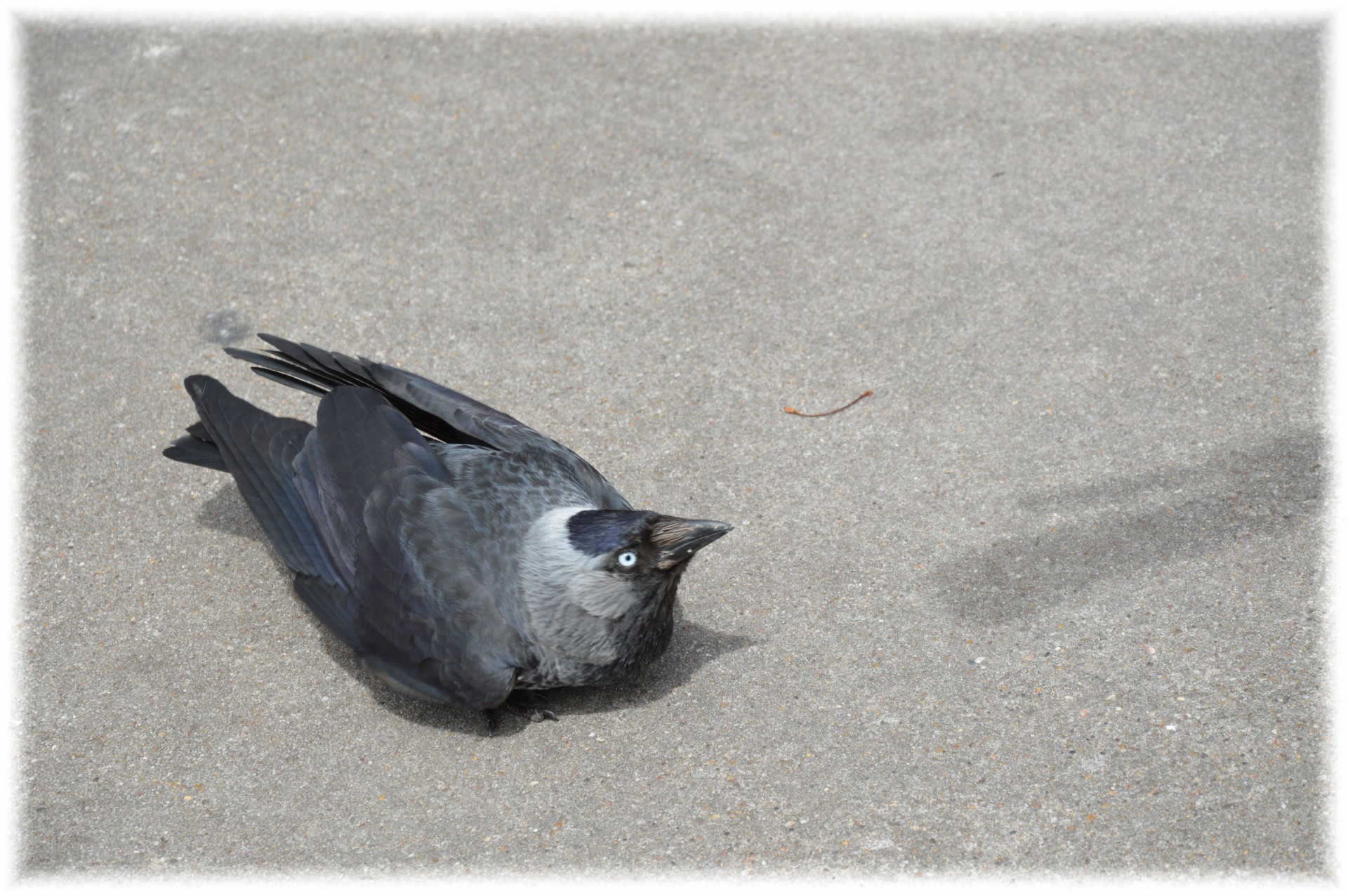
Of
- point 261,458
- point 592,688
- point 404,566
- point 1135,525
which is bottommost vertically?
point 1135,525

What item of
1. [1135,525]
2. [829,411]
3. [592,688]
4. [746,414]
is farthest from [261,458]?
[1135,525]

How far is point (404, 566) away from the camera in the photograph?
14.3 ft

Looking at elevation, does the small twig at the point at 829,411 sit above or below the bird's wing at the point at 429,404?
below

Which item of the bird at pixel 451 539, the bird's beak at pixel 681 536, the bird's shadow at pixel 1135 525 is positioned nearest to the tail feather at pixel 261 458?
the bird at pixel 451 539

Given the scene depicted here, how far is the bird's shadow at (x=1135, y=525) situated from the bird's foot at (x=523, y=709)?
153cm

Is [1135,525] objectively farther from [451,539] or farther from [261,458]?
[261,458]

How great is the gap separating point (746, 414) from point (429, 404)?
1431 mm

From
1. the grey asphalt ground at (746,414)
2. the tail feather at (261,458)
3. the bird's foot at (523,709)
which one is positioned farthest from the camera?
the tail feather at (261,458)

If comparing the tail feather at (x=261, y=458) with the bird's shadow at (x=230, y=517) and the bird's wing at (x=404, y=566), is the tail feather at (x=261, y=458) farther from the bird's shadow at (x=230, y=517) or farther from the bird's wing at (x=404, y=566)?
the bird's shadow at (x=230, y=517)

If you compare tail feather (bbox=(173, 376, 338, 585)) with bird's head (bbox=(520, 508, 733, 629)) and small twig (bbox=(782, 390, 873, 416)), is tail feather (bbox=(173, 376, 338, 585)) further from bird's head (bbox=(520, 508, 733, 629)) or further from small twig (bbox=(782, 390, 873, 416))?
small twig (bbox=(782, 390, 873, 416))

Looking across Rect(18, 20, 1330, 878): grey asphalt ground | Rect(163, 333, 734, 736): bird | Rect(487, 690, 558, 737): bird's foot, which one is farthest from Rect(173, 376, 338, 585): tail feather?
Rect(487, 690, 558, 737): bird's foot

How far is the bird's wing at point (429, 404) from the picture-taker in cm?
476

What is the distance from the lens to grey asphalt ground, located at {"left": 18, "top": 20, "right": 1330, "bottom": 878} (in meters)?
4.05

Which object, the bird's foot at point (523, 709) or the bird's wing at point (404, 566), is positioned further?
the bird's foot at point (523, 709)
